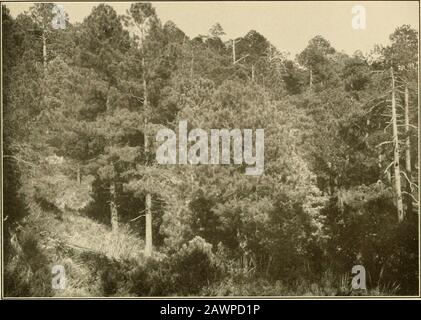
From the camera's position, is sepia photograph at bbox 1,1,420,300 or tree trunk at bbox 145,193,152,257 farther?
tree trunk at bbox 145,193,152,257

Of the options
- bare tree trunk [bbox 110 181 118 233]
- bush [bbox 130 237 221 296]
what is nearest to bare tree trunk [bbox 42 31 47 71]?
bare tree trunk [bbox 110 181 118 233]

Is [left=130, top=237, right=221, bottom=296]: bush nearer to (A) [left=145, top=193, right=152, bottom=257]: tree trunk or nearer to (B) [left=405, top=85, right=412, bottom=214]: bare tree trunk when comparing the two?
(A) [left=145, top=193, right=152, bottom=257]: tree trunk

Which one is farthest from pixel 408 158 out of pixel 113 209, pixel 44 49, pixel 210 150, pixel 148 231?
pixel 44 49

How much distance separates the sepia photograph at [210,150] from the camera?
25.1 feet

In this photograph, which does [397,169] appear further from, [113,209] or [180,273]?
[113,209]

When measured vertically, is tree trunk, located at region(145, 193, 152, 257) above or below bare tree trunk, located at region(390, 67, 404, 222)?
below

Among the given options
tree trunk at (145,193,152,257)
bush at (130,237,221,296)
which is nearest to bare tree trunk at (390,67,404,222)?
bush at (130,237,221,296)

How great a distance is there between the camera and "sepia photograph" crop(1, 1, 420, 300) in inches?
301

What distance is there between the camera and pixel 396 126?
7.68 m

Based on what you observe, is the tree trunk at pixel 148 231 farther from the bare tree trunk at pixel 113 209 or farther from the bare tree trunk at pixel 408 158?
the bare tree trunk at pixel 408 158

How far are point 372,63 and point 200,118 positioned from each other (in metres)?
2.78

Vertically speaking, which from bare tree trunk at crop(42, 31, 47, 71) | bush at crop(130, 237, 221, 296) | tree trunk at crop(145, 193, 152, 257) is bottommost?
bush at crop(130, 237, 221, 296)

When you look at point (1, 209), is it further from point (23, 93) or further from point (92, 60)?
point (92, 60)

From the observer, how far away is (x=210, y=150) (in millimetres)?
7637
